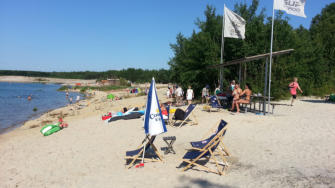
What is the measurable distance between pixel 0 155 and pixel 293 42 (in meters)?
16.3

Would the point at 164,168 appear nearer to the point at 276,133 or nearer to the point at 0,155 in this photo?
the point at 276,133

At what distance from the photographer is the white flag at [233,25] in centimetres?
1177

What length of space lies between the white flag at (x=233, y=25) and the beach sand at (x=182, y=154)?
528 cm

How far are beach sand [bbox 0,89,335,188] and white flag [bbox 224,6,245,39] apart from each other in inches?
208

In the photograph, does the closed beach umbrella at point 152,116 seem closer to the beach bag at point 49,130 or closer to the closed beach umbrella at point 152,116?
the closed beach umbrella at point 152,116

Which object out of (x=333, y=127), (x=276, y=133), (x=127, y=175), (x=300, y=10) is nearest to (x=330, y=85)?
(x=300, y=10)

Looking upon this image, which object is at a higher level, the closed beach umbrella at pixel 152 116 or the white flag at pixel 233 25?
the white flag at pixel 233 25

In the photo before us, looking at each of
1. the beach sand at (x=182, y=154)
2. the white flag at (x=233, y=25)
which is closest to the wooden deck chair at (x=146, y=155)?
the beach sand at (x=182, y=154)

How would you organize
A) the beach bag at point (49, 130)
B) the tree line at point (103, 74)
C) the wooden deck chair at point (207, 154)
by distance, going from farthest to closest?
the tree line at point (103, 74) < the beach bag at point (49, 130) < the wooden deck chair at point (207, 154)

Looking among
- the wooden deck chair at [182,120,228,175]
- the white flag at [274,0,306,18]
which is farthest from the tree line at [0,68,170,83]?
the wooden deck chair at [182,120,228,175]

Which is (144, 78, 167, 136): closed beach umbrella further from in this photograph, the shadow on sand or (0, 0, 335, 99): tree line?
(0, 0, 335, 99): tree line

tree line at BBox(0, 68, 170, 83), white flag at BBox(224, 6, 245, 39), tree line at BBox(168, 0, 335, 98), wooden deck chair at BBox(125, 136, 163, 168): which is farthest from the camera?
tree line at BBox(0, 68, 170, 83)

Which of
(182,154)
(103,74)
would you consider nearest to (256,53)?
(182,154)

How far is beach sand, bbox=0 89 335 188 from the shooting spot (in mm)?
3854
